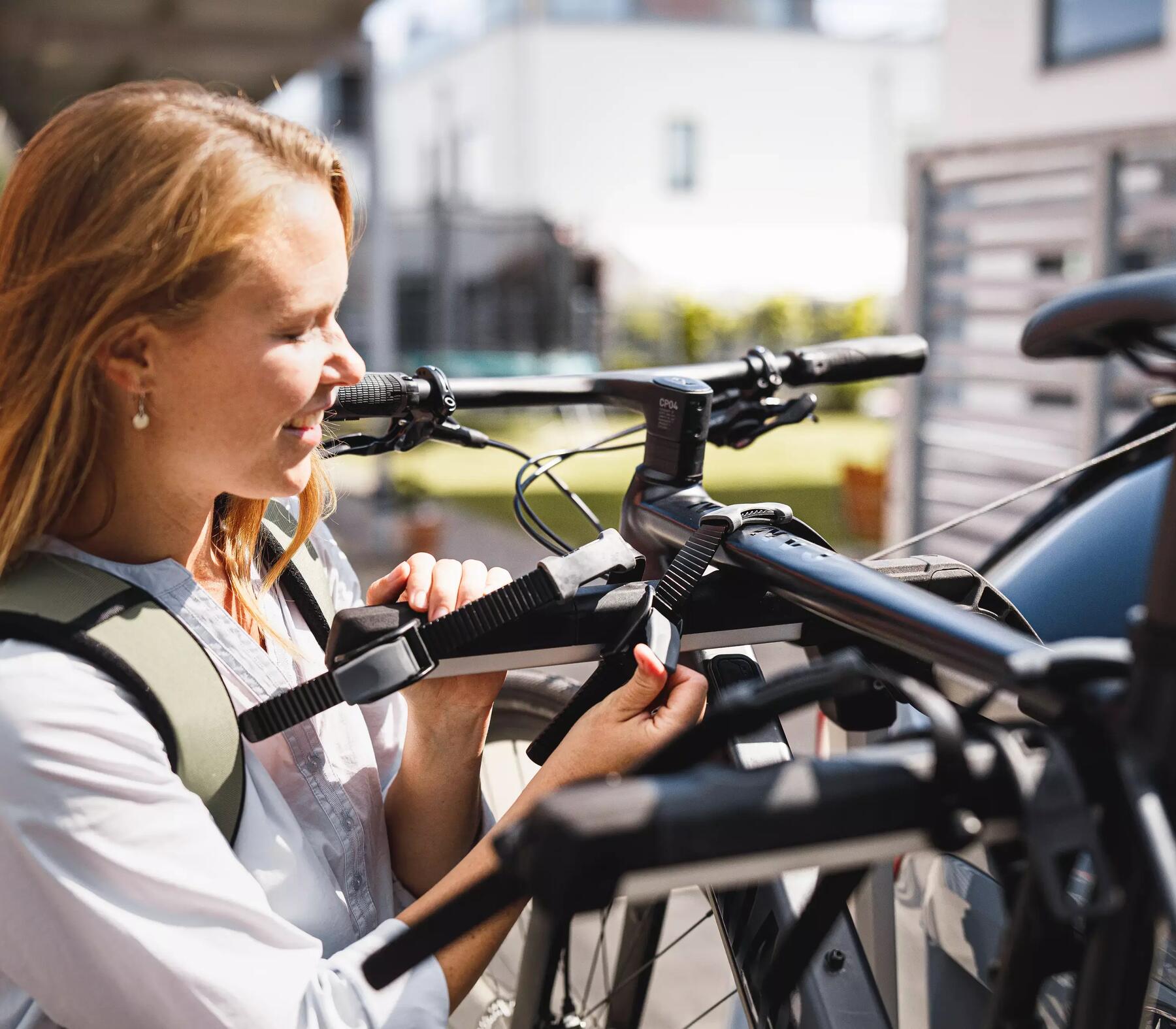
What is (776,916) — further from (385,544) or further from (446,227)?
(446,227)

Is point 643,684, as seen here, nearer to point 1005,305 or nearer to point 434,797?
point 434,797

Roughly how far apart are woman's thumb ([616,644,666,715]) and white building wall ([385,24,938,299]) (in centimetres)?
2197

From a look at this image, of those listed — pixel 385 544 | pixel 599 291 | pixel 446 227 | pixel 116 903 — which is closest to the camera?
pixel 116 903

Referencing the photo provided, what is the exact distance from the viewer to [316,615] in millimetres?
1458

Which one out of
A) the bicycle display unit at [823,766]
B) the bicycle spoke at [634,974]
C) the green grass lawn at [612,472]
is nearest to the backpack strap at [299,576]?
the bicycle display unit at [823,766]

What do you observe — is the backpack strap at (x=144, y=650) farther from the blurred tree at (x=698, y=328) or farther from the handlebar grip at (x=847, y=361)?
the blurred tree at (x=698, y=328)

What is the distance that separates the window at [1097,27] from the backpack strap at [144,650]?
936 centimetres

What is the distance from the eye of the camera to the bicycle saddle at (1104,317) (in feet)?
5.23

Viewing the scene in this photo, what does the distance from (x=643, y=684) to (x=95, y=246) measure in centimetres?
62

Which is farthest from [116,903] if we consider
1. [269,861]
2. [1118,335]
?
[1118,335]

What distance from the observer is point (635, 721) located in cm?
111

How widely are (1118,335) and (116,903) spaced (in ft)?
4.68

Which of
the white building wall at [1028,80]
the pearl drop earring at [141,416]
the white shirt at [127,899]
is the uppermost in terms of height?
the white building wall at [1028,80]

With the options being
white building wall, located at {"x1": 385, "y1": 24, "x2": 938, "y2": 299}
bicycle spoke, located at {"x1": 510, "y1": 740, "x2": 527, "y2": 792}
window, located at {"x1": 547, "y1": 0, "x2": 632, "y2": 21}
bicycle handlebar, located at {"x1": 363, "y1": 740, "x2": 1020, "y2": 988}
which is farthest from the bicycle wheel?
window, located at {"x1": 547, "y1": 0, "x2": 632, "y2": 21}
